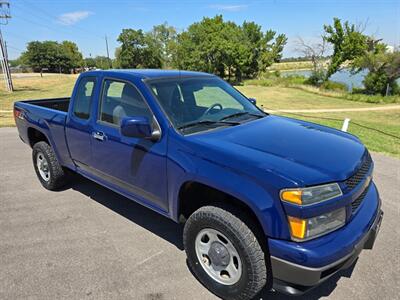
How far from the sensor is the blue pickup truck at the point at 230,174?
6.85 feet

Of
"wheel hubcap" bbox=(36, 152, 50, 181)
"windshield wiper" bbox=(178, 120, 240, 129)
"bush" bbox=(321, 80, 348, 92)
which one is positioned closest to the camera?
"windshield wiper" bbox=(178, 120, 240, 129)

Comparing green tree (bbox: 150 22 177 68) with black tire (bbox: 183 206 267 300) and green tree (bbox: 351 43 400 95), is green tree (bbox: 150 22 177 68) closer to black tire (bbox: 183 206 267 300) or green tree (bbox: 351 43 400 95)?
green tree (bbox: 351 43 400 95)

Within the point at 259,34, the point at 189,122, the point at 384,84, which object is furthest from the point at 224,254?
the point at 259,34

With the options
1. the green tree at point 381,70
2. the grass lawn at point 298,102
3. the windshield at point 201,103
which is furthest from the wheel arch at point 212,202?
the green tree at point 381,70

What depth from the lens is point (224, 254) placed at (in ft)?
8.29

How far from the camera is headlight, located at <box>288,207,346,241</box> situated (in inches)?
80.6

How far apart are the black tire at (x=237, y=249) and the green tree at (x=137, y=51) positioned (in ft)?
222

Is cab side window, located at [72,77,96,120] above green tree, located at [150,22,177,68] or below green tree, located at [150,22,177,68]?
below

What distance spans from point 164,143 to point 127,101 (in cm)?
84

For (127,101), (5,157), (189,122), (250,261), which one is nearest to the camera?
(250,261)

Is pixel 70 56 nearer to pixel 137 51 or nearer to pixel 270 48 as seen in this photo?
pixel 137 51

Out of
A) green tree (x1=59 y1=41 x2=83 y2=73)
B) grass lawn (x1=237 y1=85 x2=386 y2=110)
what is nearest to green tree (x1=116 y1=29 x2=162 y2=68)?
green tree (x1=59 y1=41 x2=83 y2=73)

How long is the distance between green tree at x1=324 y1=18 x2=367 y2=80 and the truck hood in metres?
43.0

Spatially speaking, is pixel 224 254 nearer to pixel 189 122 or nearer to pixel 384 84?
pixel 189 122
